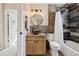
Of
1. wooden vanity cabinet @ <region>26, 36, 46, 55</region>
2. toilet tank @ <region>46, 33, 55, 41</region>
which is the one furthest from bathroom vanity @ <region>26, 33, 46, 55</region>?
toilet tank @ <region>46, 33, 55, 41</region>

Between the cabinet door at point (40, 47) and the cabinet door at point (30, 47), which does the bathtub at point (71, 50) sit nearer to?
the cabinet door at point (40, 47)

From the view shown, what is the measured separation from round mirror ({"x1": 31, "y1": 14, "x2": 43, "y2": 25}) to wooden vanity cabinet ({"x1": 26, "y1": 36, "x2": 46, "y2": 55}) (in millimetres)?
1356

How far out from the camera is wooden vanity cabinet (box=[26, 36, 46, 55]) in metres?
4.55

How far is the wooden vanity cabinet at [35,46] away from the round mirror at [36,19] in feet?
4.45

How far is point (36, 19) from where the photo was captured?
5.95 m

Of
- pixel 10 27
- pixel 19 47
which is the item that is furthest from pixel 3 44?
pixel 19 47

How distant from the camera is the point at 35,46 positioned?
459 cm

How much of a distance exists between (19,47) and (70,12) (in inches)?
115

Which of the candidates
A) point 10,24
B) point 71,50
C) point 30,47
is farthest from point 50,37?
point 71,50

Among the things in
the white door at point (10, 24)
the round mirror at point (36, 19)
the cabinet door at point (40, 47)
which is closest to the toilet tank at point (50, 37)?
the round mirror at point (36, 19)

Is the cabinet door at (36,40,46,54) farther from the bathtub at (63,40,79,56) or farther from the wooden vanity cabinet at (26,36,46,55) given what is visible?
the bathtub at (63,40,79,56)

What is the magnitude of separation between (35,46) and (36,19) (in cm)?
172

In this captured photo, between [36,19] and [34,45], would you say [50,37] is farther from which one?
[34,45]

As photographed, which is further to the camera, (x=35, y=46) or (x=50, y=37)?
(x=50, y=37)
